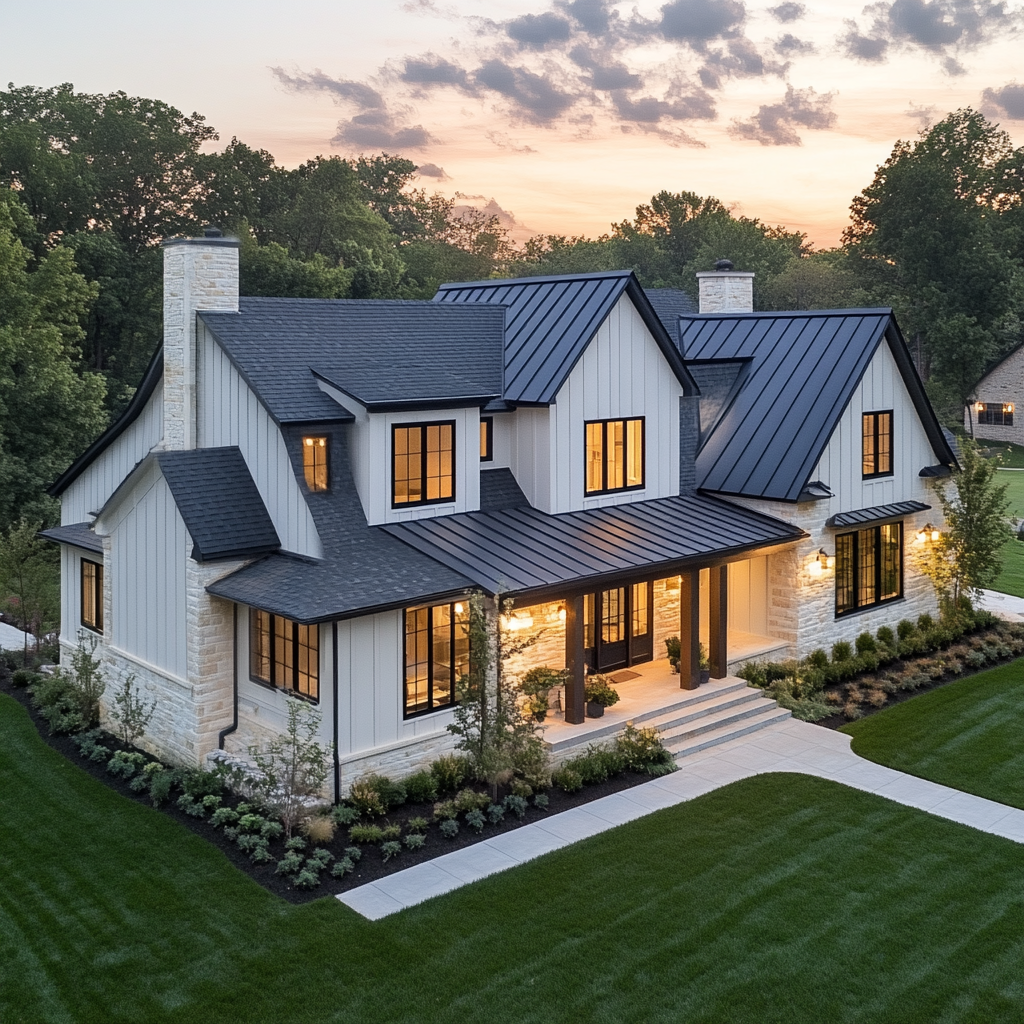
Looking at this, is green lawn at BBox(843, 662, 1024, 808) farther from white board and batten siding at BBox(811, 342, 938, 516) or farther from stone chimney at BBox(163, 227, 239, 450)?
stone chimney at BBox(163, 227, 239, 450)

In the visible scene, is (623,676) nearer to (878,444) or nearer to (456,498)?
(456,498)

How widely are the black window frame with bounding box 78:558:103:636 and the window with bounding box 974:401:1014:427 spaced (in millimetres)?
55275

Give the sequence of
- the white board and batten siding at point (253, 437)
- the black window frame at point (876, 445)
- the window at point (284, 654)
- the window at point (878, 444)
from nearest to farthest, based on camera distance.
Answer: the window at point (284, 654), the white board and batten siding at point (253, 437), the black window frame at point (876, 445), the window at point (878, 444)

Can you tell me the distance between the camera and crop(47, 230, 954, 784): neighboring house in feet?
50.2

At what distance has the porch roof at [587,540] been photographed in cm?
1588

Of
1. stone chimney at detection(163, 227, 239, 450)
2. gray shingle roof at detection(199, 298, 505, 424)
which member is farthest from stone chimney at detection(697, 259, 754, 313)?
stone chimney at detection(163, 227, 239, 450)

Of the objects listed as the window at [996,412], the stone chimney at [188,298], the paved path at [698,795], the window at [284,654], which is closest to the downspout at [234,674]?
the window at [284,654]

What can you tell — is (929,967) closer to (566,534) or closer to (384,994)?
(384,994)

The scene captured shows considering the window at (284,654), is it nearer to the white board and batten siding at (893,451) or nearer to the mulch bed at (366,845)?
the mulch bed at (366,845)

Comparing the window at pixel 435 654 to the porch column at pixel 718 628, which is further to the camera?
the porch column at pixel 718 628

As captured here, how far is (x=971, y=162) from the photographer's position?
2537 inches

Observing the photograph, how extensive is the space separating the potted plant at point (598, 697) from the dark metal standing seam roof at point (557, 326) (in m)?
4.66

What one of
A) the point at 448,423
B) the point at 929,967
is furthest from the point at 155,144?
the point at 929,967

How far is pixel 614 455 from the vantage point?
19.4m
